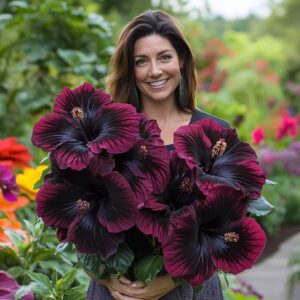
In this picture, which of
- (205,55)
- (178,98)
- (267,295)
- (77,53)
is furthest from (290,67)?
(178,98)

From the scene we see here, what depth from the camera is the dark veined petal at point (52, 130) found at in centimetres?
157

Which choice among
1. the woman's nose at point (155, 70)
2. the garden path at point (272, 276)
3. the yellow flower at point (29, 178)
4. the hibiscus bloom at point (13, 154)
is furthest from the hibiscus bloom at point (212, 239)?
the garden path at point (272, 276)

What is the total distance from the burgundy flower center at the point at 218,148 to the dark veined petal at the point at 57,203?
1.03 feet

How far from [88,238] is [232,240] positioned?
0.31m

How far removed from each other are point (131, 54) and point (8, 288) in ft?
2.51

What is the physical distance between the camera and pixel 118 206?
1511mm

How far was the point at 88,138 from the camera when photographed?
5.20 feet

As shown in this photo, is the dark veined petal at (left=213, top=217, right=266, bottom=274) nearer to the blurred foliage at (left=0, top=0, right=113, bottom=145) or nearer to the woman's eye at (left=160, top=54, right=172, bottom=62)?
the woman's eye at (left=160, top=54, right=172, bottom=62)

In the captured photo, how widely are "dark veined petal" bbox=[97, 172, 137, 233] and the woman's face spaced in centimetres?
45

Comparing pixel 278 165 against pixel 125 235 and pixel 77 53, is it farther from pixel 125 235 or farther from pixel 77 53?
pixel 125 235

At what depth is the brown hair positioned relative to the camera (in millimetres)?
1905

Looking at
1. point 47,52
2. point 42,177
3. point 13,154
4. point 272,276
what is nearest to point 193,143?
point 42,177

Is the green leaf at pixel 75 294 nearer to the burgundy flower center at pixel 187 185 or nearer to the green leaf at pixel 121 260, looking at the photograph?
the green leaf at pixel 121 260

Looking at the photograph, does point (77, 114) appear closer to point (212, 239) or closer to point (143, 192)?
point (143, 192)
